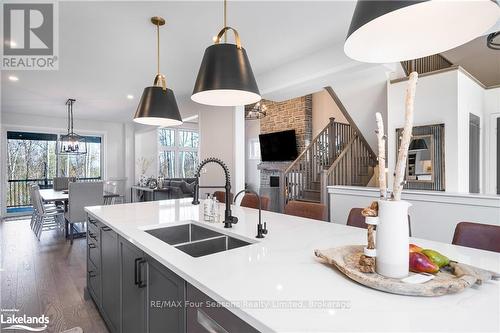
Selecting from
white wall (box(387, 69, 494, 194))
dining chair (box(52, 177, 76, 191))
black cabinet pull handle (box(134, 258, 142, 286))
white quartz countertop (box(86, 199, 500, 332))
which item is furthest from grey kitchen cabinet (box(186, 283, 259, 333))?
dining chair (box(52, 177, 76, 191))

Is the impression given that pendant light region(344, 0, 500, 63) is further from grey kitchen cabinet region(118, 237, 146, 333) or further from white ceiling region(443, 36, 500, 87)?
white ceiling region(443, 36, 500, 87)

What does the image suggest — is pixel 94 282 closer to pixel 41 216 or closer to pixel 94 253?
pixel 94 253

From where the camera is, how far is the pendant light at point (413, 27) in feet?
3.04

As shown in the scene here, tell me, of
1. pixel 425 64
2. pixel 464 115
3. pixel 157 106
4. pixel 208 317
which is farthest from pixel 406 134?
pixel 425 64

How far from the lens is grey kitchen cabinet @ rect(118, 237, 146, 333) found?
1.49m

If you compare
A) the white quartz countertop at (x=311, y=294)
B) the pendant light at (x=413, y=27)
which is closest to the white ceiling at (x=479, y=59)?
the pendant light at (x=413, y=27)

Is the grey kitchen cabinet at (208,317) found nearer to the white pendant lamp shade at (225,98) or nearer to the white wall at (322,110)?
the white pendant lamp shade at (225,98)

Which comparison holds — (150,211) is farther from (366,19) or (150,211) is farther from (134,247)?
(366,19)

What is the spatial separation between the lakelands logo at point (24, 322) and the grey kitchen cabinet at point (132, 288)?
41.2 inches

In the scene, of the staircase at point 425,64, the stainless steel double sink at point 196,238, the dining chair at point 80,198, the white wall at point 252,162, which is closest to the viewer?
the stainless steel double sink at point 196,238

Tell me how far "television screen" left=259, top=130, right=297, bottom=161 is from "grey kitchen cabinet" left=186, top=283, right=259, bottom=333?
6.44m

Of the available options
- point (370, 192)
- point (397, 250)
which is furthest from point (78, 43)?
point (370, 192)

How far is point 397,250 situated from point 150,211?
83.5 inches
